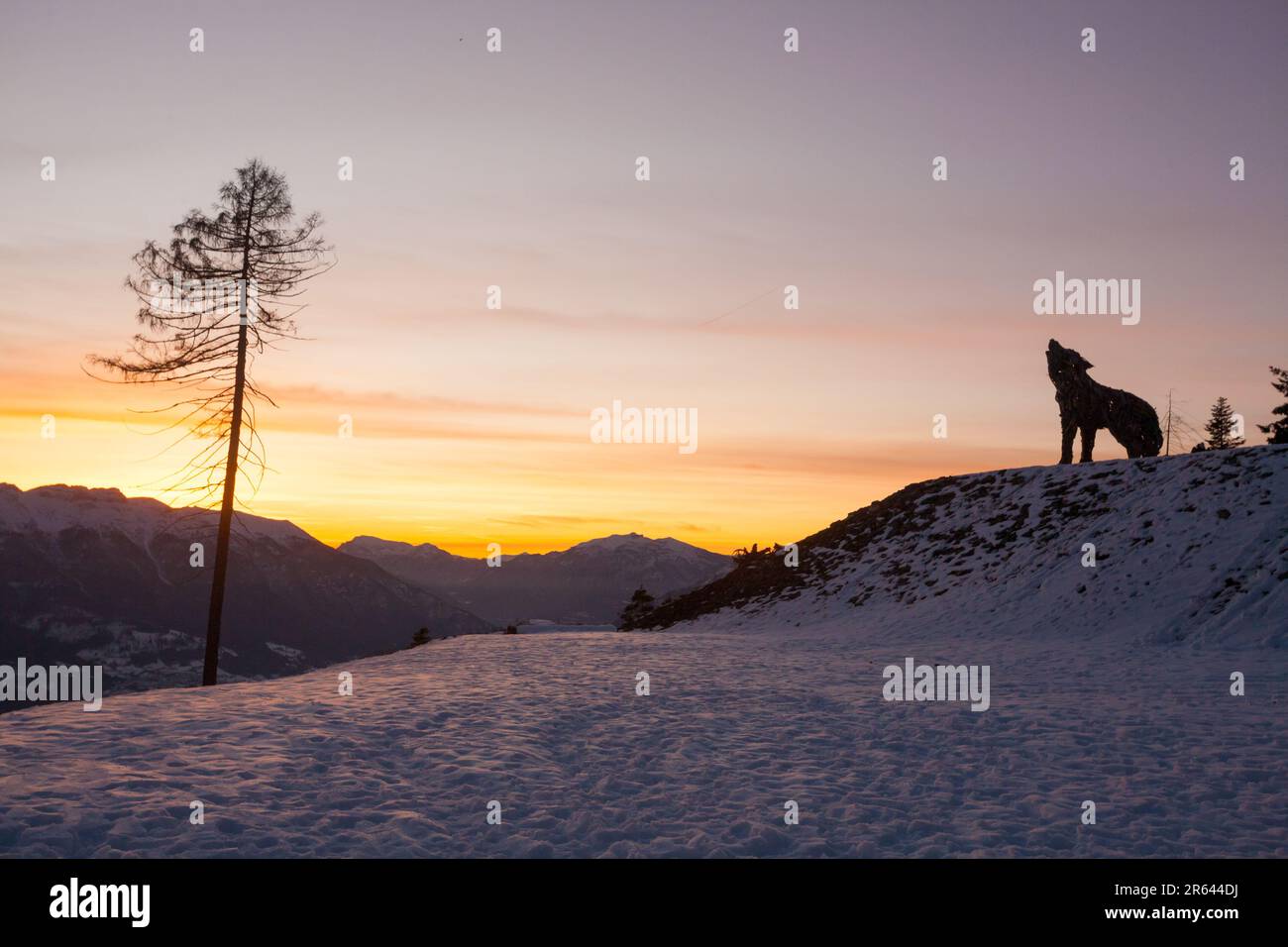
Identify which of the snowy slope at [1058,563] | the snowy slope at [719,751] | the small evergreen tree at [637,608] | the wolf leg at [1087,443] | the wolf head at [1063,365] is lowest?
the small evergreen tree at [637,608]

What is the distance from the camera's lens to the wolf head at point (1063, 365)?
39781 millimetres

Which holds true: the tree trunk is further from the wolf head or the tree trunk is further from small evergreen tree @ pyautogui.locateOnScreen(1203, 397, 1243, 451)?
small evergreen tree @ pyautogui.locateOnScreen(1203, 397, 1243, 451)

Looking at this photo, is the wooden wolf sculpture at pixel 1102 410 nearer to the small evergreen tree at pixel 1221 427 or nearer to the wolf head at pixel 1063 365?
the wolf head at pixel 1063 365

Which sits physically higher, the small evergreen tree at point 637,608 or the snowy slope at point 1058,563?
the snowy slope at point 1058,563

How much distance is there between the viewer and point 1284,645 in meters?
20.9

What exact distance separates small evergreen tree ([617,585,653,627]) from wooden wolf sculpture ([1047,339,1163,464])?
891 inches

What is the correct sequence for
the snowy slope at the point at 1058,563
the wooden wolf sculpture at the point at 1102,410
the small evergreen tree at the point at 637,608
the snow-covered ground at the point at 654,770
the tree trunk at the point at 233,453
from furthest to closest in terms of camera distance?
the small evergreen tree at the point at 637,608, the wooden wolf sculpture at the point at 1102,410, the snowy slope at the point at 1058,563, the tree trunk at the point at 233,453, the snow-covered ground at the point at 654,770

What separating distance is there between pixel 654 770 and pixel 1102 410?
36313 millimetres

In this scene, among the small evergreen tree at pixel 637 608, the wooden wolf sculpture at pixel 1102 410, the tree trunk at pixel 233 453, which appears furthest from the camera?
the small evergreen tree at pixel 637 608

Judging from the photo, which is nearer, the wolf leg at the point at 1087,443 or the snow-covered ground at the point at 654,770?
the snow-covered ground at the point at 654,770

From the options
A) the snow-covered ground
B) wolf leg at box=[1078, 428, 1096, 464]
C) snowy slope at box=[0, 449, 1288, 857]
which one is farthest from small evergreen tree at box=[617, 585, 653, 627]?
the snow-covered ground

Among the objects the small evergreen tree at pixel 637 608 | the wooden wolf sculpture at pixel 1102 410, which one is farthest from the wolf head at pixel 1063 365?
the small evergreen tree at pixel 637 608

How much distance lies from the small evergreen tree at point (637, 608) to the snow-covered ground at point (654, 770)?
87.3 ft
